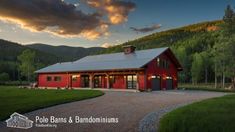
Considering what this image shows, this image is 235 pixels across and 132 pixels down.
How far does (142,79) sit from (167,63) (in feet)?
21.2

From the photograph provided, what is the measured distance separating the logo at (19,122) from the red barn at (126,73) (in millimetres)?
21062

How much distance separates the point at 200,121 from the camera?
31.9 ft

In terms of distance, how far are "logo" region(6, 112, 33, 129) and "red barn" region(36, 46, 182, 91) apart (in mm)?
21062

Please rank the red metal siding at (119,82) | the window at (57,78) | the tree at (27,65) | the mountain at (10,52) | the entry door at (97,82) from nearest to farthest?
the red metal siding at (119,82) → the entry door at (97,82) → the window at (57,78) → the tree at (27,65) → the mountain at (10,52)

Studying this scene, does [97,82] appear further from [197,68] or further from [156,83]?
[197,68]

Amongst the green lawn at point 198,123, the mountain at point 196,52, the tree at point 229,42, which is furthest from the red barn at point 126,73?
the green lawn at point 198,123

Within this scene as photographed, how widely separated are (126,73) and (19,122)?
79.2ft

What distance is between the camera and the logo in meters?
9.83

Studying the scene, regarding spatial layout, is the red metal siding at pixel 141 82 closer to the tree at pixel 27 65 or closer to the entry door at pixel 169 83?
the entry door at pixel 169 83

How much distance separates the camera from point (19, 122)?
10.5 meters

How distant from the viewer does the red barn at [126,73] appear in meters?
32.8

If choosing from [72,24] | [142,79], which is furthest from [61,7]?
[142,79]

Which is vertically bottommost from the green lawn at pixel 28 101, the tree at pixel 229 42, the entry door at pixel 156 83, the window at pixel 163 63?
the green lawn at pixel 28 101

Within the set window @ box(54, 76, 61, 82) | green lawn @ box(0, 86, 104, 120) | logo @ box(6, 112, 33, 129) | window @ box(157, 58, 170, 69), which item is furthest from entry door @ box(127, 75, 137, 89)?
logo @ box(6, 112, 33, 129)
